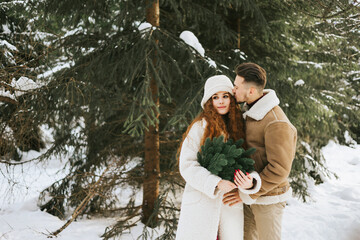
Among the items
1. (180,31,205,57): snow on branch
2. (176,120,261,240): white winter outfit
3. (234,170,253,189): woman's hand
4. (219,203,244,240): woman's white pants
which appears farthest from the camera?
(180,31,205,57): snow on branch

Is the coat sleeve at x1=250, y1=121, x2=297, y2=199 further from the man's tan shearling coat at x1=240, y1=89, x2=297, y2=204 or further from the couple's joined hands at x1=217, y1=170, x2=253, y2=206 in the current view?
the couple's joined hands at x1=217, y1=170, x2=253, y2=206

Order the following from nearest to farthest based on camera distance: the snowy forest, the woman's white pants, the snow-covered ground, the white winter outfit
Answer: the white winter outfit → the woman's white pants → the snowy forest → the snow-covered ground

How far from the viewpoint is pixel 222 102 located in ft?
7.54

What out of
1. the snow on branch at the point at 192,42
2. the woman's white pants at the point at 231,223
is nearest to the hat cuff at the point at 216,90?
the woman's white pants at the point at 231,223

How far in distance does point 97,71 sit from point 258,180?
2.98 metres

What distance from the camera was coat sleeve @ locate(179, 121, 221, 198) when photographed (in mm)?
2055

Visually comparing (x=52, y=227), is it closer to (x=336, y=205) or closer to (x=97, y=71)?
(x=97, y=71)

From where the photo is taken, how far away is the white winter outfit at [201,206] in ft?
6.88

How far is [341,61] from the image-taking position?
6.21m

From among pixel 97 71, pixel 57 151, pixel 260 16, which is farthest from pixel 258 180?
pixel 57 151

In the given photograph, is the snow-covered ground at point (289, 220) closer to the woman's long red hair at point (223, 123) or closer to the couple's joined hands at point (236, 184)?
the woman's long red hair at point (223, 123)

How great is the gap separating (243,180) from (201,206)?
41 centimetres

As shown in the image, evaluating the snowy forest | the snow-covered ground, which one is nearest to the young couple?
the snowy forest

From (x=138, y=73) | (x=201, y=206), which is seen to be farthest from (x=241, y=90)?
(x=138, y=73)
